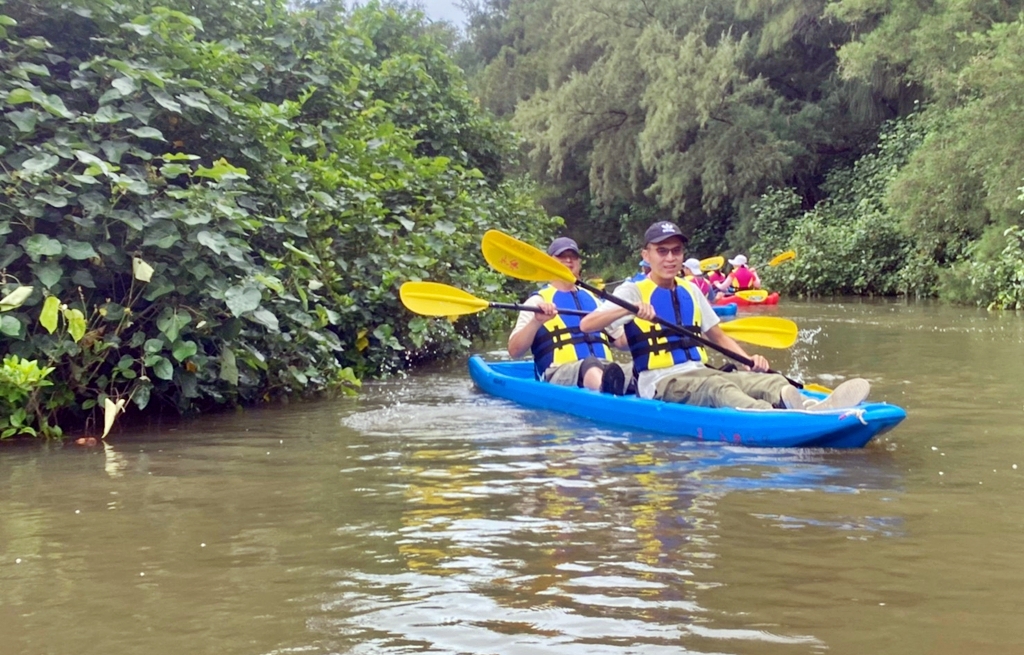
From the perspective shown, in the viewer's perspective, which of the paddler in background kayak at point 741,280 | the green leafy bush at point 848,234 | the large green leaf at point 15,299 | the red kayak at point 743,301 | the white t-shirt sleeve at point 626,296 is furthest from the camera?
the green leafy bush at point 848,234

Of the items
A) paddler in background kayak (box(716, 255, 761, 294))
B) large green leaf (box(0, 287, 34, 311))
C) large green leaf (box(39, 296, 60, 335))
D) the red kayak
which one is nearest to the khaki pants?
large green leaf (box(39, 296, 60, 335))

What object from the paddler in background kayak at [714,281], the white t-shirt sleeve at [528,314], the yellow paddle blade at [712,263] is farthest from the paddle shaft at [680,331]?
the yellow paddle blade at [712,263]

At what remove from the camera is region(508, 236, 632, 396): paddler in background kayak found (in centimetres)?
700

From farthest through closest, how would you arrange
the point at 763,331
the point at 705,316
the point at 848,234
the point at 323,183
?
the point at 848,234 → the point at 323,183 → the point at 763,331 → the point at 705,316

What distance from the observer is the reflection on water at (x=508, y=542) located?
8.71 ft

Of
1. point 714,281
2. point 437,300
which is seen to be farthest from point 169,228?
point 714,281

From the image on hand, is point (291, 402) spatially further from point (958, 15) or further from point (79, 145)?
point (958, 15)

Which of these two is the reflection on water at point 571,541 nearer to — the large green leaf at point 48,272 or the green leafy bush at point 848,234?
the large green leaf at point 48,272

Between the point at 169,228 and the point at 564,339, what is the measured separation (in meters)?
2.70

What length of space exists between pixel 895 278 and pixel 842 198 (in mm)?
4830

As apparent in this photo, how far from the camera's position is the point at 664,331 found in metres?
5.92

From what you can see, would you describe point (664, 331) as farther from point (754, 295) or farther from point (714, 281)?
point (714, 281)

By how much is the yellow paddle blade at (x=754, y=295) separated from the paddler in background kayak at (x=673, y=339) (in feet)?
32.2

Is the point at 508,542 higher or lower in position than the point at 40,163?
lower
